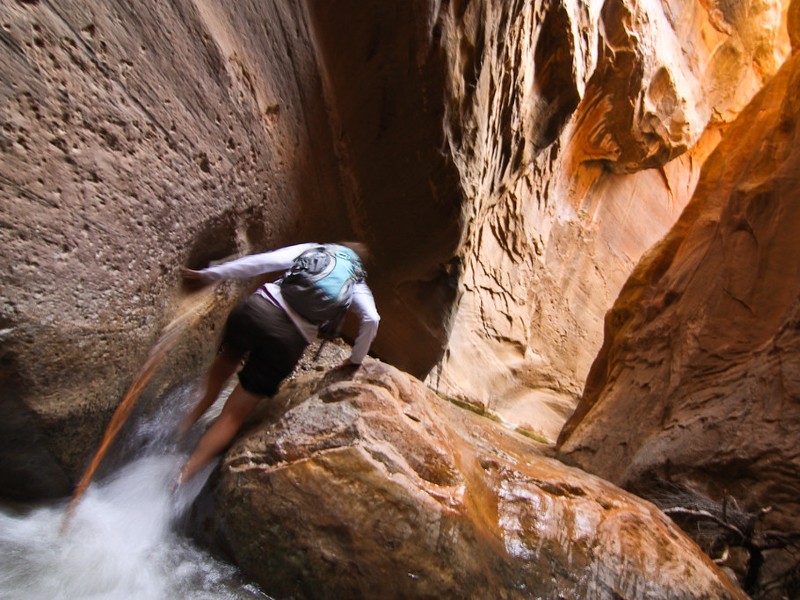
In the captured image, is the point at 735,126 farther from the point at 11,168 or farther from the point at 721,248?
the point at 11,168

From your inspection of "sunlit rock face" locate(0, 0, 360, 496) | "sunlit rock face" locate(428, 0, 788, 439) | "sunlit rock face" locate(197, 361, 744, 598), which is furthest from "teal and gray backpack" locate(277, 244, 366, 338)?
"sunlit rock face" locate(428, 0, 788, 439)

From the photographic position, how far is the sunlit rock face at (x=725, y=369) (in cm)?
329

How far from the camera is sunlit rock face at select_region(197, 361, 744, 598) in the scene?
1979mm

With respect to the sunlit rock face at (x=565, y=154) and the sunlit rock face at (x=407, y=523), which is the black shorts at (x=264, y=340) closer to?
the sunlit rock face at (x=407, y=523)

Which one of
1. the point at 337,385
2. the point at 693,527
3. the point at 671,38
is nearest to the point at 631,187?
the point at 671,38

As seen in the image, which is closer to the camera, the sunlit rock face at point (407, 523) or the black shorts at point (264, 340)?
the sunlit rock face at point (407, 523)

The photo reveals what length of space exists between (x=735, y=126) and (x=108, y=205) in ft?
26.0

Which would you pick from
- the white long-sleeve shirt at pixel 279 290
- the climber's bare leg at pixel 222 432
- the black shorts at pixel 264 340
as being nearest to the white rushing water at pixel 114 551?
the climber's bare leg at pixel 222 432

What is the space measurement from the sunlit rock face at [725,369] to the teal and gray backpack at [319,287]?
2.64m

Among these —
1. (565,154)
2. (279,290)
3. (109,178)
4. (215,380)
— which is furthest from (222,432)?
(565,154)

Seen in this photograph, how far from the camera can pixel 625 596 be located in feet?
6.70

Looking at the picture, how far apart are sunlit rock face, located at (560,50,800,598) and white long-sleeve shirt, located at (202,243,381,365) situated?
2.41 m

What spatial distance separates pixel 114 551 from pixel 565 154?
9.86 meters

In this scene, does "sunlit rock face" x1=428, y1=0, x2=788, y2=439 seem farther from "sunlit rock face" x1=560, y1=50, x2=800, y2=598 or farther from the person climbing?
"sunlit rock face" x1=560, y1=50, x2=800, y2=598
